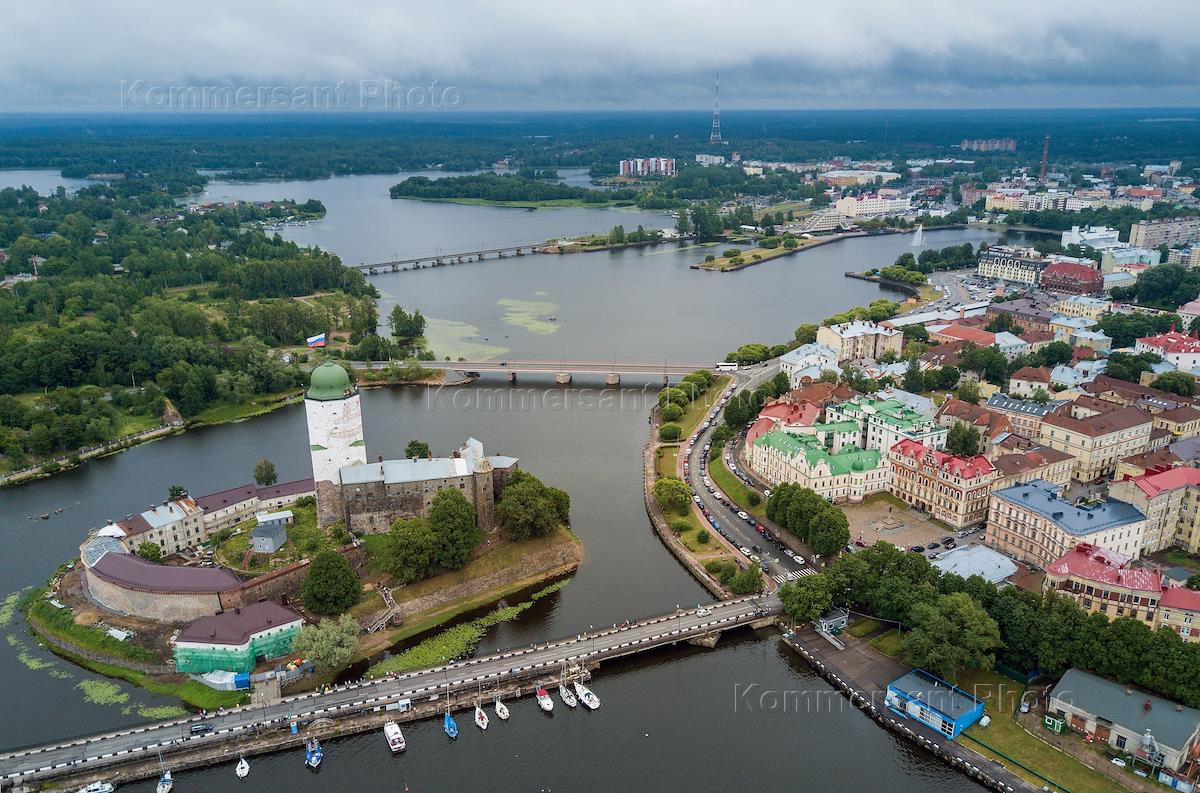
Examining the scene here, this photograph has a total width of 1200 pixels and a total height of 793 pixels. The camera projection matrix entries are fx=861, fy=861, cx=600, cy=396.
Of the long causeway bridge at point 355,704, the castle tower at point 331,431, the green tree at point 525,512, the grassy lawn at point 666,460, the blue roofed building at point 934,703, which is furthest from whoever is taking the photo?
the grassy lawn at point 666,460

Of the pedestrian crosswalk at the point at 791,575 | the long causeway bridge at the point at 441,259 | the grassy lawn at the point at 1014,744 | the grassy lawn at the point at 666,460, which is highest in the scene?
the long causeway bridge at the point at 441,259

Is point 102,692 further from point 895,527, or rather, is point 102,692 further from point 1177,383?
point 1177,383

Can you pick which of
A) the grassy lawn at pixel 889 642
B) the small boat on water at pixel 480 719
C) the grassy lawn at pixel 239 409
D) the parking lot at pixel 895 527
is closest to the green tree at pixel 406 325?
the grassy lawn at pixel 239 409

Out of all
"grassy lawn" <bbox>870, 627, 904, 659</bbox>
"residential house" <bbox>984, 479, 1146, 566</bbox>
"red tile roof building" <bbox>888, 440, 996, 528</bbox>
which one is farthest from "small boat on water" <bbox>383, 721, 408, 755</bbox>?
"red tile roof building" <bbox>888, 440, 996, 528</bbox>

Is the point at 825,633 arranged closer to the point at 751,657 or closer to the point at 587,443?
the point at 751,657

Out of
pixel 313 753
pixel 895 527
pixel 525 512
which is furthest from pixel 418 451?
pixel 895 527

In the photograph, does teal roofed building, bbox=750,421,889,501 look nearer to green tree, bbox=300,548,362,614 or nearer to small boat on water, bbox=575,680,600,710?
small boat on water, bbox=575,680,600,710

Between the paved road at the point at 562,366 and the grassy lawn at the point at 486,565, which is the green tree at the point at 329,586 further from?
the paved road at the point at 562,366
